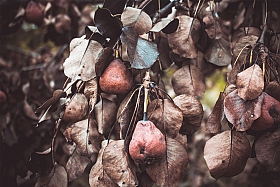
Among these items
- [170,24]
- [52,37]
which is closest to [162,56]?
[170,24]

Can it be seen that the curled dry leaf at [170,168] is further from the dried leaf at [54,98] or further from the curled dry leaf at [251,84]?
the dried leaf at [54,98]

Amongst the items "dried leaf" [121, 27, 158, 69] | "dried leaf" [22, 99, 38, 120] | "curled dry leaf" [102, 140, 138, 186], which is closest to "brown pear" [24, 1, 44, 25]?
"dried leaf" [22, 99, 38, 120]

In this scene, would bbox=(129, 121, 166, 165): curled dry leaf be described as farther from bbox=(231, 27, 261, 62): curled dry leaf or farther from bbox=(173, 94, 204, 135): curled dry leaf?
bbox=(231, 27, 261, 62): curled dry leaf

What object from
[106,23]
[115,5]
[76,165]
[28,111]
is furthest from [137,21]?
[28,111]

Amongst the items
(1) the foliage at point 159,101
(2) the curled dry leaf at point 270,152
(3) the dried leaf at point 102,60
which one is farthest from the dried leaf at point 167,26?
(2) the curled dry leaf at point 270,152

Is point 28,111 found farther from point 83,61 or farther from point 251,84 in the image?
point 251,84

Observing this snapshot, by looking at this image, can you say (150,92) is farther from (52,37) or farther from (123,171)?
(52,37)

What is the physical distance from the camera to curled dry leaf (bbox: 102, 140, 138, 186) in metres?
0.74

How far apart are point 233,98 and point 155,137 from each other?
0.66 feet

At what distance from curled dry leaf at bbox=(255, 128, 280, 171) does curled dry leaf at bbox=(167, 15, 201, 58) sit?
0.28 m

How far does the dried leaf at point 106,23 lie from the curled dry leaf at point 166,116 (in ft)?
0.63

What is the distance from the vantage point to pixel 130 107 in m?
0.84

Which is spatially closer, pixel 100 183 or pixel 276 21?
pixel 100 183

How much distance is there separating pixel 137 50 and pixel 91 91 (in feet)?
0.48
